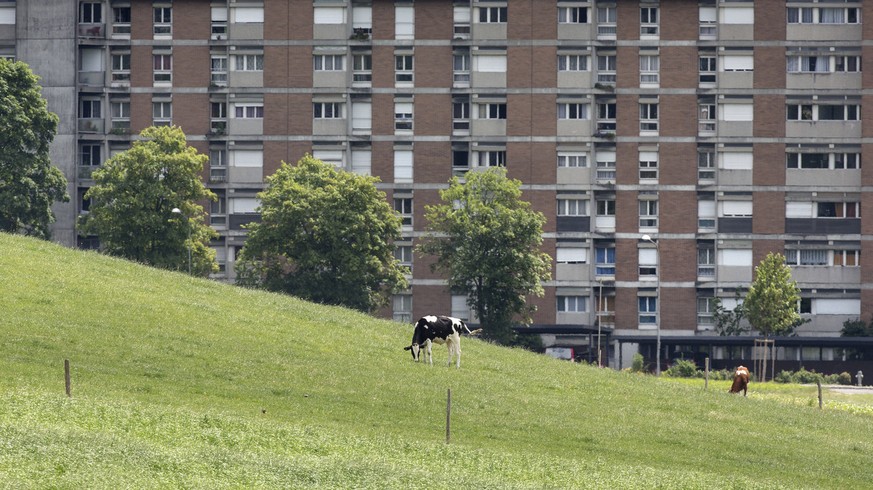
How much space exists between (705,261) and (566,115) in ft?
46.3

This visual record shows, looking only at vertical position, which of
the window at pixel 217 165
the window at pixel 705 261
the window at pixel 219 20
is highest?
the window at pixel 219 20

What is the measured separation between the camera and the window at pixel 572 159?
364 ft

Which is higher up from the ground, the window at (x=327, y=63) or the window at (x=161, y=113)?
the window at (x=327, y=63)

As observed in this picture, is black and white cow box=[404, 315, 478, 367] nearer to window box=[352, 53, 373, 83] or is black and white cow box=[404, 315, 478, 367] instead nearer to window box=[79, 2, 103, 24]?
window box=[352, 53, 373, 83]

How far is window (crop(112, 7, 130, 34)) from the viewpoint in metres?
112

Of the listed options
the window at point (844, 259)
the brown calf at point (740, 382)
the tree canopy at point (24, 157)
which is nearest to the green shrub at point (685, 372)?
the window at point (844, 259)

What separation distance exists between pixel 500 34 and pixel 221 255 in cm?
2489

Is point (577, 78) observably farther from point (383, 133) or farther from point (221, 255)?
point (221, 255)

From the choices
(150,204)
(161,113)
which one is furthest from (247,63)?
(150,204)

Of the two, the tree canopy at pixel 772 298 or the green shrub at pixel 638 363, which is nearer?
the green shrub at pixel 638 363

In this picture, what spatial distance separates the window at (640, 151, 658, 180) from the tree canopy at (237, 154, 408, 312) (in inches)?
901

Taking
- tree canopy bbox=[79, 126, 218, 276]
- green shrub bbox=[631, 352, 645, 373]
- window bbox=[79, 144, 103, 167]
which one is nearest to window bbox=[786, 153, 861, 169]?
green shrub bbox=[631, 352, 645, 373]

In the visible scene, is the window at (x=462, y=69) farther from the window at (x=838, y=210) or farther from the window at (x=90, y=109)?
the window at (x=838, y=210)

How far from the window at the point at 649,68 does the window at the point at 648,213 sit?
841 centimetres
